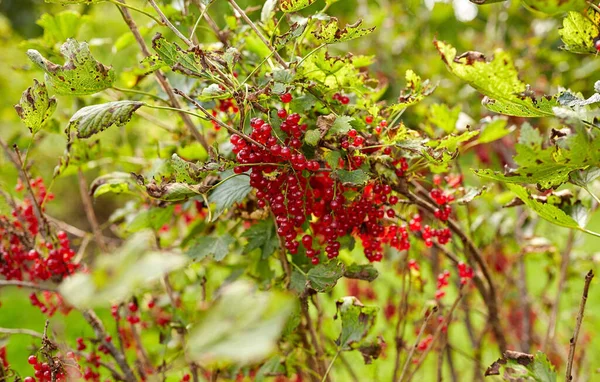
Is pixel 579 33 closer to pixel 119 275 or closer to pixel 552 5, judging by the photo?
pixel 552 5

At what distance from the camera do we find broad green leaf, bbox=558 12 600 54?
61 centimetres

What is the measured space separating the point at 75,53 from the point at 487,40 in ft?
5.28

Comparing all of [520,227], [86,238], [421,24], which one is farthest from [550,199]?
[421,24]

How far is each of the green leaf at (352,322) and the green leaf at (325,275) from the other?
121mm

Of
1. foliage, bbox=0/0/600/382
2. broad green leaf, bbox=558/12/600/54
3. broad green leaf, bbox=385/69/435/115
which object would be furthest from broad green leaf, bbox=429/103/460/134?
broad green leaf, bbox=558/12/600/54

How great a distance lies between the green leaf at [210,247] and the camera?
80 centimetres

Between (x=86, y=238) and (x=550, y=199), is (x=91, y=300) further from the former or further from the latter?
(x=86, y=238)

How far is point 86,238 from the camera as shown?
108 cm

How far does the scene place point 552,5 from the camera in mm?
471

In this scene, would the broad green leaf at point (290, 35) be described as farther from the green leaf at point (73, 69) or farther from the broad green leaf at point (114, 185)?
the broad green leaf at point (114, 185)

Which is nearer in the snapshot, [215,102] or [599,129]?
[599,129]

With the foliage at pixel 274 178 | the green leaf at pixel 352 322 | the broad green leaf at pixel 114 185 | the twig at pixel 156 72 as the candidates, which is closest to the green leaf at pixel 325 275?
the foliage at pixel 274 178

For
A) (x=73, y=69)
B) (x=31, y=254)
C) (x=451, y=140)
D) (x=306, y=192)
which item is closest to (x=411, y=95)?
(x=451, y=140)

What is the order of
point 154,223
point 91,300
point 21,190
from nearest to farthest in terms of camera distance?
point 91,300 → point 154,223 → point 21,190
